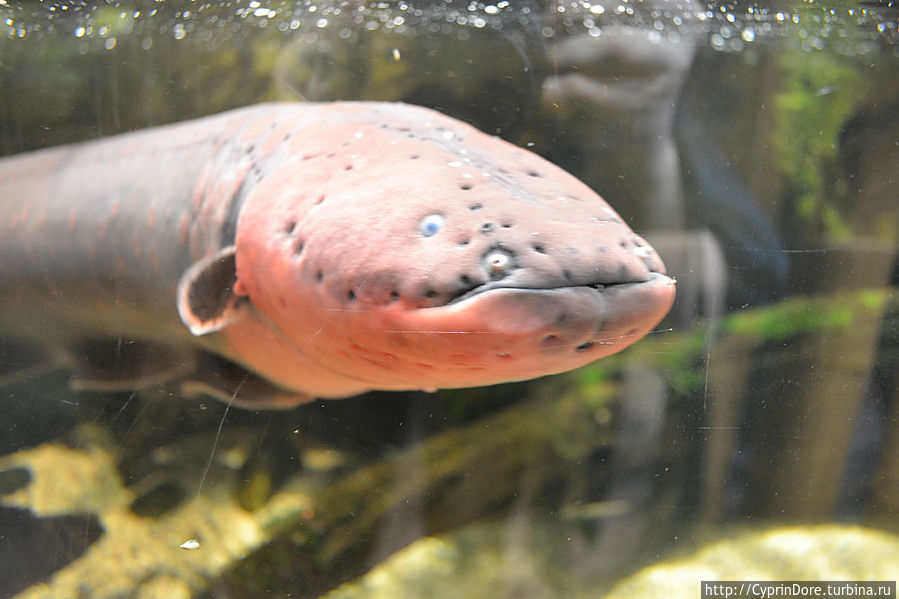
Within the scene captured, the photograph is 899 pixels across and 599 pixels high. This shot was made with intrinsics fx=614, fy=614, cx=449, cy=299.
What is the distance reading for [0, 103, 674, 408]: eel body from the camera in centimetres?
89

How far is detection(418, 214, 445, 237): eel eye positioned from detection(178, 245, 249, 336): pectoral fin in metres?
0.47

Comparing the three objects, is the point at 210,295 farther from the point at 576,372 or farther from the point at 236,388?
the point at 576,372

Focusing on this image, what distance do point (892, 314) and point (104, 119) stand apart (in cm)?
182

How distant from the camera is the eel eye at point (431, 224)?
949 mm

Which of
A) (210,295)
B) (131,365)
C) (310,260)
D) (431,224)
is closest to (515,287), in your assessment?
(431,224)

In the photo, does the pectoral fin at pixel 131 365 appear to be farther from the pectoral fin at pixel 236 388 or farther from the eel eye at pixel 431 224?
the eel eye at pixel 431 224

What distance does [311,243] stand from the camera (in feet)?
3.48

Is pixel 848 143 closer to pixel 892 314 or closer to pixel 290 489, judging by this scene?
pixel 892 314

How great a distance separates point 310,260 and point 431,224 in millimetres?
239

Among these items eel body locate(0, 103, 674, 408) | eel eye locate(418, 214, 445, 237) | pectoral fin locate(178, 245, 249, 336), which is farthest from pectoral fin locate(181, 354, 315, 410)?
eel eye locate(418, 214, 445, 237)

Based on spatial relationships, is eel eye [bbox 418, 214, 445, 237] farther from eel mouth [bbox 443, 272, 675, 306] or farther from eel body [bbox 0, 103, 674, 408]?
eel mouth [bbox 443, 272, 675, 306]

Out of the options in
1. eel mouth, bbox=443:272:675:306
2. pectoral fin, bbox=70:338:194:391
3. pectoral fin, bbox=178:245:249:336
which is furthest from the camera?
pectoral fin, bbox=70:338:194:391

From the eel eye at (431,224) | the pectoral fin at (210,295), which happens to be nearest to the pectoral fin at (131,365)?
the pectoral fin at (210,295)

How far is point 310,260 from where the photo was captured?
41.7 inches
